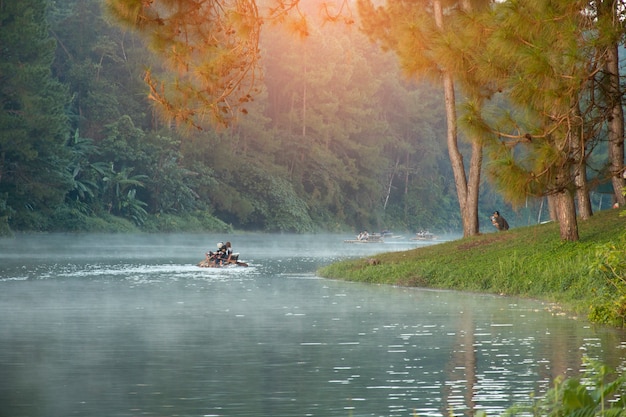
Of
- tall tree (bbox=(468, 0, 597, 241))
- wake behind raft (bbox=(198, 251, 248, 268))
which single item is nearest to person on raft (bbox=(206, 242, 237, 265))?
wake behind raft (bbox=(198, 251, 248, 268))

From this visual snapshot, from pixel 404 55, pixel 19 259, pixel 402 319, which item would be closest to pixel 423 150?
pixel 19 259

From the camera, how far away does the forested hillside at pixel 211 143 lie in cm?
6506

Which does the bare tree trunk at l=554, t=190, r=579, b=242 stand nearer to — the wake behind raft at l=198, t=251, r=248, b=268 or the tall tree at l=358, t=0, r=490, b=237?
the tall tree at l=358, t=0, r=490, b=237

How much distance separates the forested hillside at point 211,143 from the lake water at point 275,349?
112ft

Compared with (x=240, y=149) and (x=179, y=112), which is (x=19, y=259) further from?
(x=240, y=149)

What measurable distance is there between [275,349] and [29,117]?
49.1 meters

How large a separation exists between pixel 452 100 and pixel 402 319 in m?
16.9

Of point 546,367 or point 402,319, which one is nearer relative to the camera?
point 546,367

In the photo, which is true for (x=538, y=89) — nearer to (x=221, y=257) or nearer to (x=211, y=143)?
(x=221, y=257)

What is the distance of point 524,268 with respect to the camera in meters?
28.2

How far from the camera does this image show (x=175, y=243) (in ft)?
218

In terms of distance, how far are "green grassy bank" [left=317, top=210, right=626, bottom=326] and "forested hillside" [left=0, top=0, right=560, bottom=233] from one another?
3308 cm

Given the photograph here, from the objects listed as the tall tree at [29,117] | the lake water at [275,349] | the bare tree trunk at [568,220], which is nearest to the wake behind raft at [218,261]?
the lake water at [275,349]

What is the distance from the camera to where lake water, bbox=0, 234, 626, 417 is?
41.0 ft
